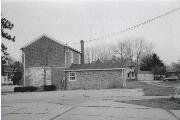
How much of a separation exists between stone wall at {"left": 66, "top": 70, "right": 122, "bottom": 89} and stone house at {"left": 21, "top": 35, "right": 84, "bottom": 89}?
188 cm

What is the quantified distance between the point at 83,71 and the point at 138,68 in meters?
53.3

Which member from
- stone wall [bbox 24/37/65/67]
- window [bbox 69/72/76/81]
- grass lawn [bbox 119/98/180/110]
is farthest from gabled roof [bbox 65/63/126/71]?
grass lawn [bbox 119/98/180/110]

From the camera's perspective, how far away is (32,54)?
36.9 m

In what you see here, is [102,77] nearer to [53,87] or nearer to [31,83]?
[53,87]

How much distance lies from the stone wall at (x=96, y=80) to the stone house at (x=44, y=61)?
6.17 feet

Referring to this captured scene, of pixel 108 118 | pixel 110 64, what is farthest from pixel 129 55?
pixel 108 118

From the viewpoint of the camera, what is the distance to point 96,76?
3547 centimetres

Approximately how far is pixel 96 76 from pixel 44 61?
24.2ft

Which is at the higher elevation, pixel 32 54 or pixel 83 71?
pixel 32 54

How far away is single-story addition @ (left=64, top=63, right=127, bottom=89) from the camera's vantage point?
34.8 meters

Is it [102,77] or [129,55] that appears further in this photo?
[129,55]

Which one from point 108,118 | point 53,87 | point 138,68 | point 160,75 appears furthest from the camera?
point 138,68

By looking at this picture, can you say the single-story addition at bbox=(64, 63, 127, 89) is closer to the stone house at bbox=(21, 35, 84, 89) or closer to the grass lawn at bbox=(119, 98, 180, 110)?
the stone house at bbox=(21, 35, 84, 89)

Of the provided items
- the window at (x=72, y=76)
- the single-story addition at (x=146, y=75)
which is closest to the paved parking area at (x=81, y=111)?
the window at (x=72, y=76)
